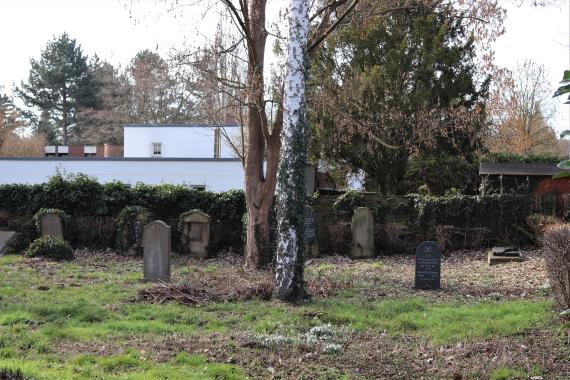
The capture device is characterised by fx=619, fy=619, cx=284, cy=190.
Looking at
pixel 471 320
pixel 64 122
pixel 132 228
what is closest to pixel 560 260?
pixel 471 320

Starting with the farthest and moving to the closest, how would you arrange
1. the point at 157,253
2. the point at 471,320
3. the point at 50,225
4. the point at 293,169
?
1. the point at 50,225
2. the point at 157,253
3. the point at 293,169
4. the point at 471,320

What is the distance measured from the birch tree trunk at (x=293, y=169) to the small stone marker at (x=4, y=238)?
1164 cm

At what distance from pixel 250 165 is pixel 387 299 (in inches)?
258

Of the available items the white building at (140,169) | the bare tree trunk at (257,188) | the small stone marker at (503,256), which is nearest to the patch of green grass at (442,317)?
the bare tree trunk at (257,188)

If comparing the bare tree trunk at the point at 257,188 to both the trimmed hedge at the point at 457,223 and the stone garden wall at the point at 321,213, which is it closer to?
the stone garden wall at the point at 321,213

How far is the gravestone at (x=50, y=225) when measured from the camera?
62.6ft

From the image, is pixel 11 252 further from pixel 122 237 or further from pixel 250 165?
pixel 250 165

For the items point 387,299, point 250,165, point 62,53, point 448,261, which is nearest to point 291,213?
point 387,299

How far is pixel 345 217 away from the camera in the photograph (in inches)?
777

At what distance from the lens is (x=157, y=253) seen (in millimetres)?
12258

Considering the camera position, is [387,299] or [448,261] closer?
[387,299]

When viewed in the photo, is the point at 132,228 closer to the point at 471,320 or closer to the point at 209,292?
the point at 209,292

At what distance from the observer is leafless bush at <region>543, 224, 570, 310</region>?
746 cm

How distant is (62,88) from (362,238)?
44.2m
